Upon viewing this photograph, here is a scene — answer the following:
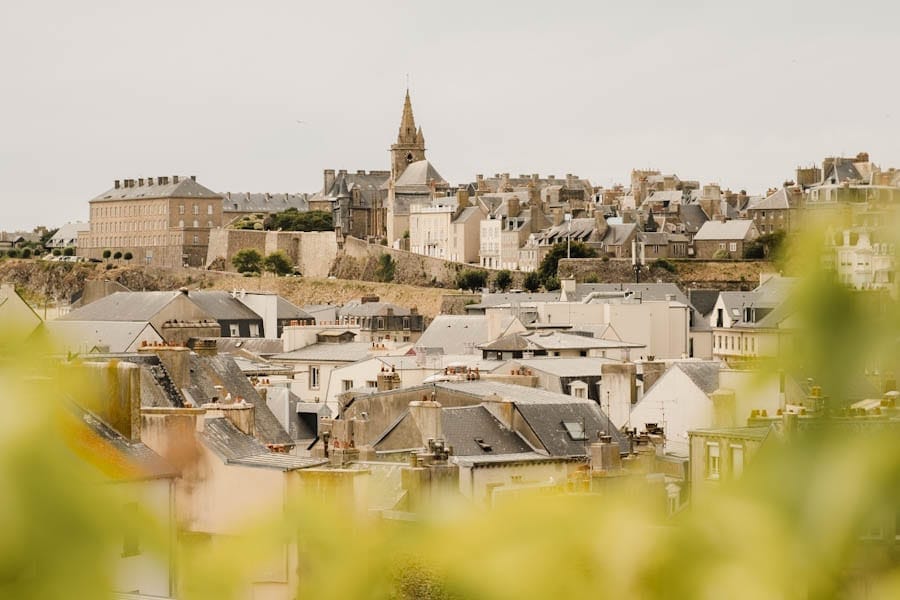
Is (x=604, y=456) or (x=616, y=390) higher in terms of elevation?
(x=616, y=390)

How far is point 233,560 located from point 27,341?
9.8 inches

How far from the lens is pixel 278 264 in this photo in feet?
385

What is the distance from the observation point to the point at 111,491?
1479 mm

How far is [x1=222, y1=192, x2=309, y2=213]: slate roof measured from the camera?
448 ft

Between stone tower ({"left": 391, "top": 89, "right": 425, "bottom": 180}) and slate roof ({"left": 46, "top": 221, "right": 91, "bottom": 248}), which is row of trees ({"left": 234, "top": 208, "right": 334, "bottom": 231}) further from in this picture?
slate roof ({"left": 46, "top": 221, "right": 91, "bottom": 248})

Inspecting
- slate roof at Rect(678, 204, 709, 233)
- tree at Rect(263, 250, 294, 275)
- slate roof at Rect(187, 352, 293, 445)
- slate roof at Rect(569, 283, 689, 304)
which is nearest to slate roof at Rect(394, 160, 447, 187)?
tree at Rect(263, 250, 294, 275)

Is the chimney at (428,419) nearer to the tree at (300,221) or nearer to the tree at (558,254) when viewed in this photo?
the tree at (558,254)

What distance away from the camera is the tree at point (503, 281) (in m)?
95.9

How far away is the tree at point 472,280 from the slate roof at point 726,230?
11703 millimetres

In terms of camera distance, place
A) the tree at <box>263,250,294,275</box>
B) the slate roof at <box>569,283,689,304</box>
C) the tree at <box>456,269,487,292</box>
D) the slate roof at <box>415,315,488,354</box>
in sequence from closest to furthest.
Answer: the slate roof at <box>415,315,488,354</box> < the slate roof at <box>569,283,689,304</box> < the tree at <box>456,269,487,292</box> < the tree at <box>263,250,294,275</box>

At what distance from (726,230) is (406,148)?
3514cm

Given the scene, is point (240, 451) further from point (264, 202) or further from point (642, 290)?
point (264, 202)

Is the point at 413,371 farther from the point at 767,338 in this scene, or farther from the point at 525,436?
the point at 767,338

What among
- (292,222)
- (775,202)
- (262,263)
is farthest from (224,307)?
(292,222)
